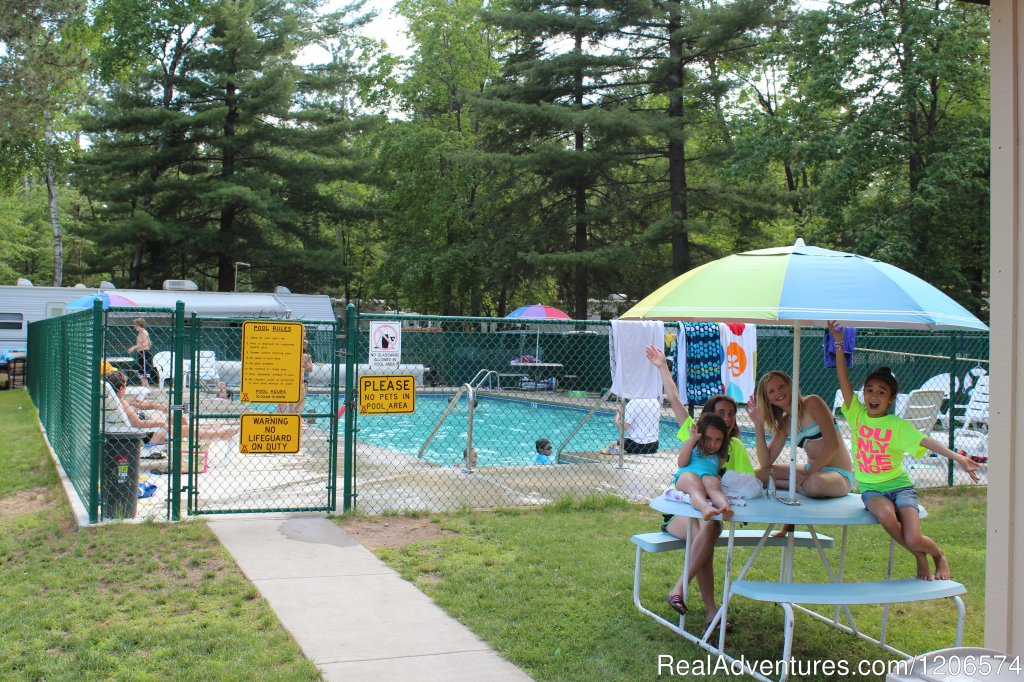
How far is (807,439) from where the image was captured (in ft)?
17.7

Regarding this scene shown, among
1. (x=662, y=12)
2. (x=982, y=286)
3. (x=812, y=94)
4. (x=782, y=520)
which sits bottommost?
(x=782, y=520)

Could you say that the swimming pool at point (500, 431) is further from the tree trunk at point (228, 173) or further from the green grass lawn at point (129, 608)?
the tree trunk at point (228, 173)

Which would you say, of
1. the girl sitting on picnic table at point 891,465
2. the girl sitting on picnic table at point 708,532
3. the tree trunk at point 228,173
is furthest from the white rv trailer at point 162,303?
the girl sitting on picnic table at point 891,465

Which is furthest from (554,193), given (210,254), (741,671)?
(741,671)

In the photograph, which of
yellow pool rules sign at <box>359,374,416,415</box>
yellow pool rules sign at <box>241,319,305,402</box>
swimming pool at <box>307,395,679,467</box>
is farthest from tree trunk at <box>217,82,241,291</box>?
yellow pool rules sign at <box>359,374,416,415</box>

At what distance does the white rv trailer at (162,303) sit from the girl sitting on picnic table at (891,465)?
791 inches

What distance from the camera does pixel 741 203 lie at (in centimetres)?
2308

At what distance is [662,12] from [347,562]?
67.7 ft

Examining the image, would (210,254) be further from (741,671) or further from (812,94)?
(741,671)

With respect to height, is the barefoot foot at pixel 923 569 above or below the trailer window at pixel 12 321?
below

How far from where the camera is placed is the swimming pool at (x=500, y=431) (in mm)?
15227

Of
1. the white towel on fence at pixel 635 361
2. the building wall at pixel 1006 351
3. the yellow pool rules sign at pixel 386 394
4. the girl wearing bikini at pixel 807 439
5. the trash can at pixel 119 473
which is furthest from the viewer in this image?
the white towel on fence at pixel 635 361

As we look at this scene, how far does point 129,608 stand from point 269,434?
2.66m

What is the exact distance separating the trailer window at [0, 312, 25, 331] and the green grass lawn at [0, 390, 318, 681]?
20.3m
